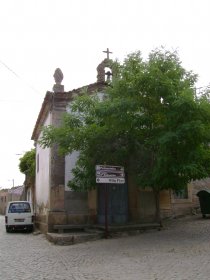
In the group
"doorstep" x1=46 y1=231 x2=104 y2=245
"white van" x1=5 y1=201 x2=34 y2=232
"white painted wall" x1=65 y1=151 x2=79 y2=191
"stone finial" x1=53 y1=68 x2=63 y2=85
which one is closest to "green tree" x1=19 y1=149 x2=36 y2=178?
"white van" x1=5 y1=201 x2=34 y2=232

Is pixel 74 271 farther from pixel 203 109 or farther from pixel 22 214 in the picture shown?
pixel 22 214

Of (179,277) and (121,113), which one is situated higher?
(121,113)

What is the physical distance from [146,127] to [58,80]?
6575 mm

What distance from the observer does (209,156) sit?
13227 mm

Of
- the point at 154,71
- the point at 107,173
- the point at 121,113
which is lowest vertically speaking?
the point at 107,173

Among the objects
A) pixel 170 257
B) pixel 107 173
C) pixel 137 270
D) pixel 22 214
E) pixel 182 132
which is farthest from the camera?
pixel 22 214

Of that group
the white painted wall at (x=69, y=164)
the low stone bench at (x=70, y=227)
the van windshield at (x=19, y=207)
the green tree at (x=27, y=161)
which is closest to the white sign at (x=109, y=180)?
the low stone bench at (x=70, y=227)

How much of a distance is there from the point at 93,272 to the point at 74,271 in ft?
1.69

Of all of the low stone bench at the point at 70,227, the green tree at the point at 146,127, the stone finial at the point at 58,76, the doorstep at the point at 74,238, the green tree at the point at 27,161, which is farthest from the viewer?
the green tree at the point at 27,161

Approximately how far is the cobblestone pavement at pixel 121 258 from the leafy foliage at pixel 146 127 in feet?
6.63

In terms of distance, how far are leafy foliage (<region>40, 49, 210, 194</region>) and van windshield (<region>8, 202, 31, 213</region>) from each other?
21.1 feet

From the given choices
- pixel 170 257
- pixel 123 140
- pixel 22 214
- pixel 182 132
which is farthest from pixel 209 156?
pixel 22 214

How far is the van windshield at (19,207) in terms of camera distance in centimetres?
2077

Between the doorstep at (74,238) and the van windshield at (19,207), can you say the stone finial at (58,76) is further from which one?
the doorstep at (74,238)
